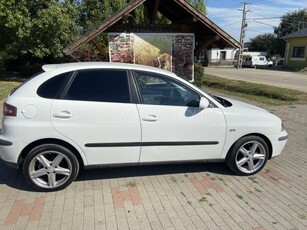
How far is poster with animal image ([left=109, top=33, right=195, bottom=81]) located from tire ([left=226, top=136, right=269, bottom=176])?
578 centimetres

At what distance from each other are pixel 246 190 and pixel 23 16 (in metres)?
15.4

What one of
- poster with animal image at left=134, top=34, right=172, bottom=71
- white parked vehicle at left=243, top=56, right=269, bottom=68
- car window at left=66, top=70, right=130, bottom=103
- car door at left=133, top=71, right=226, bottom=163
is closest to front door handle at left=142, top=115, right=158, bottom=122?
car door at left=133, top=71, right=226, bottom=163

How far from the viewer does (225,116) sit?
4.24m

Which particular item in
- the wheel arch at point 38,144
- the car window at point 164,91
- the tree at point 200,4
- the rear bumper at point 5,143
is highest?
the tree at point 200,4

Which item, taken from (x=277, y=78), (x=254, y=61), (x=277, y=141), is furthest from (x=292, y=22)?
(x=277, y=141)

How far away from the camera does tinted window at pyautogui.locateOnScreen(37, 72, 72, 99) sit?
3.76 meters

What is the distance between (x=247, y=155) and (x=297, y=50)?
134 ft

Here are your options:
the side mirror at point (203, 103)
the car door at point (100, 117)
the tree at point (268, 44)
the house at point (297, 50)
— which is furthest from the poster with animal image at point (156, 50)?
the tree at point (268, 44)

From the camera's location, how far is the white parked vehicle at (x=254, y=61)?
4997cm

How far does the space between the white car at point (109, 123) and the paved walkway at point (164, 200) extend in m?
0.32

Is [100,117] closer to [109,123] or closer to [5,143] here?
[109,123]

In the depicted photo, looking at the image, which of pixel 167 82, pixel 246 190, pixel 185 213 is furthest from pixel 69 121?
pixel 246 190

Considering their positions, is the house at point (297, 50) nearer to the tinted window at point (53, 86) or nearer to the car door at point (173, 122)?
the car door at point (173, 122)

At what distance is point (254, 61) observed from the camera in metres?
50.2
